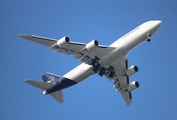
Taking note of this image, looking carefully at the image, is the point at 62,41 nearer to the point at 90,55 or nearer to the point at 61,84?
the point at 90,55

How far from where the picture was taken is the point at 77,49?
50969 millimetres

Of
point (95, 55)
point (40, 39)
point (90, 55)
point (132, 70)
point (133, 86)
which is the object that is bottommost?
point (133, 86)

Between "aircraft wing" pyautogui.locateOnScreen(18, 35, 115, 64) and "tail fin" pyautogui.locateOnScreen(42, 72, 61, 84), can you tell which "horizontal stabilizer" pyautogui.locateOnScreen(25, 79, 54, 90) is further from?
"aircraft wing" pyautogui.locateOnScreen(18, 35, 115, 64)

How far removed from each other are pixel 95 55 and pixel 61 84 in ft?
23.9

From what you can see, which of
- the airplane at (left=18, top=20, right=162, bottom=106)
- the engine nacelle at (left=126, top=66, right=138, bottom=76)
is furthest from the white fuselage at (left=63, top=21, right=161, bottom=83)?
the engine nacelle at (left=126, top=66, right=138, bottom=76)

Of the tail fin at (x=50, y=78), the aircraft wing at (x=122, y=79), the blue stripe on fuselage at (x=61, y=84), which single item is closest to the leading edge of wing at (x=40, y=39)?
the blue stripe on fuselage at (x=61, y=84)

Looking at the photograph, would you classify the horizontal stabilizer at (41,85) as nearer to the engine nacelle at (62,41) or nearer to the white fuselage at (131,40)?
the engine nacelle at (62,41)

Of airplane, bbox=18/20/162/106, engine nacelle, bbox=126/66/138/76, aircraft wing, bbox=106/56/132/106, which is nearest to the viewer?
airplane, bbox=18/20/162/106

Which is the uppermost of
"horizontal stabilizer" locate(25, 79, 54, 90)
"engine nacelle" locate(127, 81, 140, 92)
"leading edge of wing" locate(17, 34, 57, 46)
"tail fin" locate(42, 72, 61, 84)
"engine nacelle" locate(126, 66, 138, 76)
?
"leading edge of wing" locate(17, 34, 57, 46)

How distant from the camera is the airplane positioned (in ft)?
163

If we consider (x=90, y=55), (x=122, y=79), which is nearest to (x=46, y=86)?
(x=90, y=55)

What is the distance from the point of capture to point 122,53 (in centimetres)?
5103

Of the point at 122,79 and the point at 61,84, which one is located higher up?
the point at 122,79

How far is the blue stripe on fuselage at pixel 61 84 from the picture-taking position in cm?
5409
